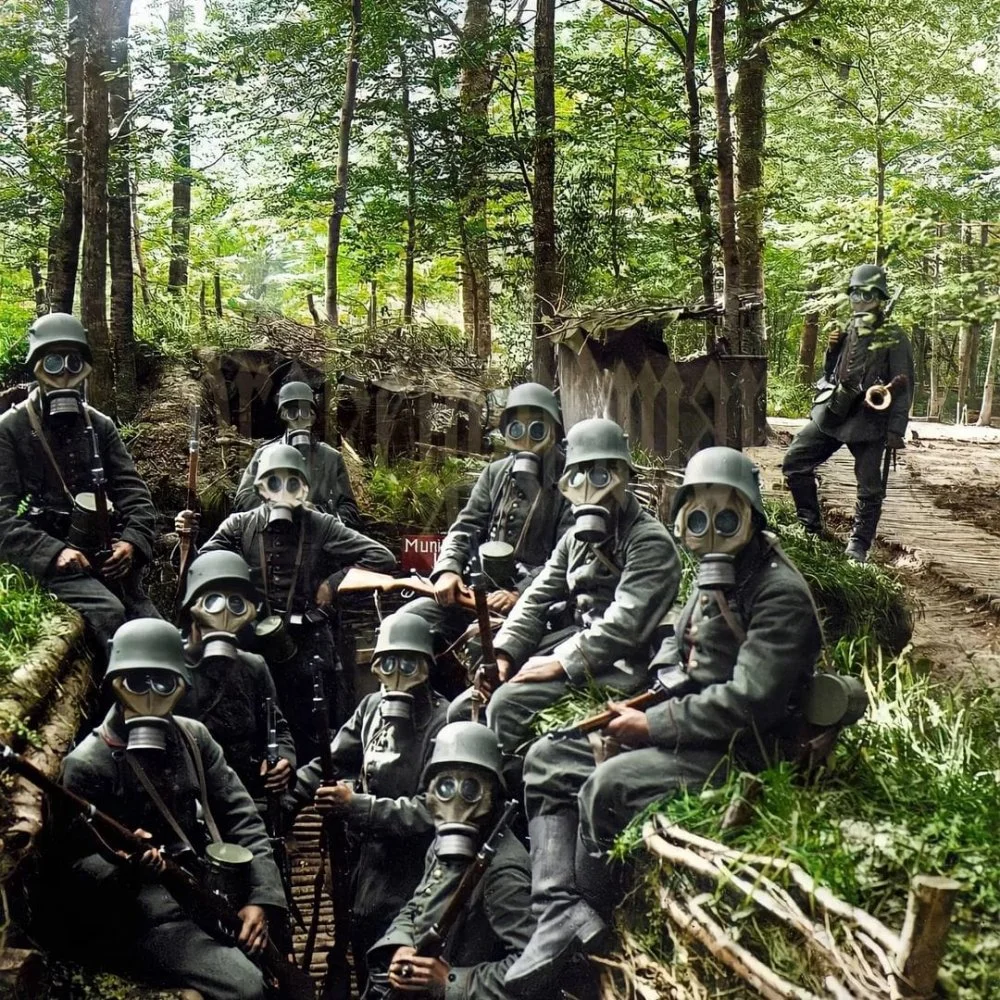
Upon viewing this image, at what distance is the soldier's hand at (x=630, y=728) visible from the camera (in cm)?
392

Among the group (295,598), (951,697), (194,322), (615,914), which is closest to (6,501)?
(295,598)

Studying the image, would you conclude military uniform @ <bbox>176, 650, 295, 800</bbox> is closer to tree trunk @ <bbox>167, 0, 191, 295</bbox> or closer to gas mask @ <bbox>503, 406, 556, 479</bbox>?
gas mask @ <bbox>503, 406, 556, 479</bbox>

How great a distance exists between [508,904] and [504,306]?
30.0 feet

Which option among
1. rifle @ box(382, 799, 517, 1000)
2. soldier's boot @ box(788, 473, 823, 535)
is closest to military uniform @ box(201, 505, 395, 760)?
rifle @ box(382, 799, 517, 1000)

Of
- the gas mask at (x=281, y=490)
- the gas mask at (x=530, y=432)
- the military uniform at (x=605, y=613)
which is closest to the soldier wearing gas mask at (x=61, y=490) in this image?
the gas mask at (x=281, y=490)

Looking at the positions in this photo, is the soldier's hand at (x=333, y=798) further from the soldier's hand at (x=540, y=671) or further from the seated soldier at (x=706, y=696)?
the seated soldier at (x=706, y=696)

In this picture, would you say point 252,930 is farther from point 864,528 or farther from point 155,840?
point 864,528

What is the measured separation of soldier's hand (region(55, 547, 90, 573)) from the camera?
591 centimetres

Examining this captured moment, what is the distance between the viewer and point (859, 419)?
266 inches

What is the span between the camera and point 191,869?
4465 mm

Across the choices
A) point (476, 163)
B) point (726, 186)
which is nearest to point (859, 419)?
point (726, 186)

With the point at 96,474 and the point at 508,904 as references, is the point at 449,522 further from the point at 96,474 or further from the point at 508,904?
the point at 508,904

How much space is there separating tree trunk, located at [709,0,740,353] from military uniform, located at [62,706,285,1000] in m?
5.73

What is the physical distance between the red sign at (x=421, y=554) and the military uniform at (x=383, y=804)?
7.01ft
